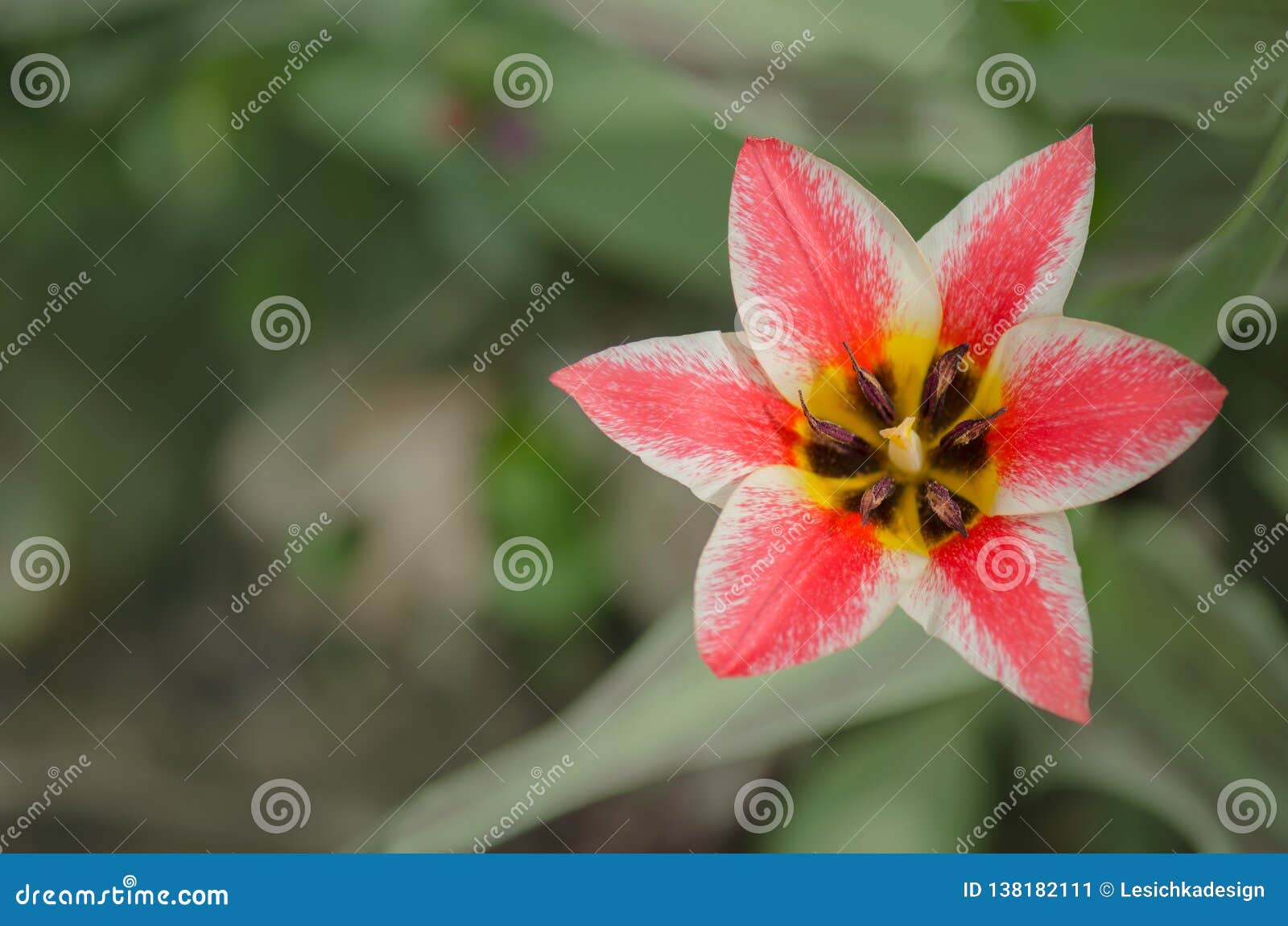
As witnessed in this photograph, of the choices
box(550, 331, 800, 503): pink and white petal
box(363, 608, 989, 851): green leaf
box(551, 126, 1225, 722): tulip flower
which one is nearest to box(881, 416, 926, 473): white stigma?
box(551, 126, 1225, 722): tulip flower

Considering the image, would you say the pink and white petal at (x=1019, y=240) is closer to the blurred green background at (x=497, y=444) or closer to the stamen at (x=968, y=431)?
the stamen at (x=968, y=431)

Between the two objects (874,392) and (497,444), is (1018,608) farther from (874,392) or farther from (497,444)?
(497,444)

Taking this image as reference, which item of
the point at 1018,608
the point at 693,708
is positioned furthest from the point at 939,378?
the point at 693,708

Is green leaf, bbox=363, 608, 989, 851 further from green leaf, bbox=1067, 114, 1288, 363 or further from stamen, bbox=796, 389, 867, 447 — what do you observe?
green leaf, bbox=1067, 114, 1288, 363

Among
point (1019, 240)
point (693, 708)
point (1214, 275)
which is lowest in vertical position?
point (693, 708)

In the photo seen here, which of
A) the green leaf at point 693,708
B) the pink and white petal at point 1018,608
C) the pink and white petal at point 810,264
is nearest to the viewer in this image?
the pink and white petal at point 1018,608

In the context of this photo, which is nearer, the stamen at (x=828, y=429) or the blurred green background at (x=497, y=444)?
the stamen at (x=828, y=429)

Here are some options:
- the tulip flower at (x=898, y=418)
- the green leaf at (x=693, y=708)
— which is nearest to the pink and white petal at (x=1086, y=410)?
the tulip flower at (x=898, y=418)
